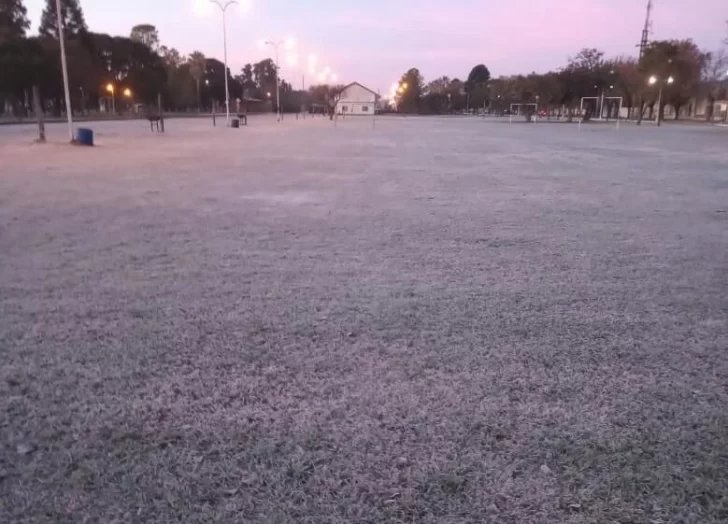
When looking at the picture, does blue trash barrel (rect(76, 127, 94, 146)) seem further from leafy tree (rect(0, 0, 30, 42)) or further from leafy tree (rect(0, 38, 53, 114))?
leafy tree (rect(0, 0, 30, 42))

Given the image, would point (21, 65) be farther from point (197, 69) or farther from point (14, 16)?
point (197, 69)

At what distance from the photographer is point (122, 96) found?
276ft

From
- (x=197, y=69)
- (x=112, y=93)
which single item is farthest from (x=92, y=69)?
(x=197, y=69)

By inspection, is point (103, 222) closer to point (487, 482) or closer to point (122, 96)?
point (487, 482)

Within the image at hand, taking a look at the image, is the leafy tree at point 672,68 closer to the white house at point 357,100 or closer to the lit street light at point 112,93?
the white house at point 357,100

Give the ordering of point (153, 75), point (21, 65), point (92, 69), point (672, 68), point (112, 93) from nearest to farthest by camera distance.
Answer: point (21, 65) < point (672, 68) < point (92, 69) < point (112, 93) < point (153, 75)

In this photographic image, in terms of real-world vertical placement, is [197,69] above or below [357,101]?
above

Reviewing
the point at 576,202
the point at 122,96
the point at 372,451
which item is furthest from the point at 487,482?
the point at 122,96

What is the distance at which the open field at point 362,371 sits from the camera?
A: 2406 millimetres

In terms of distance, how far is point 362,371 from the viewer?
3463 mm

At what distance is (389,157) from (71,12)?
71.8 metres

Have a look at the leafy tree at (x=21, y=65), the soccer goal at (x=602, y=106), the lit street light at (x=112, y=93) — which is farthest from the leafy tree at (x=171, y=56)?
the soccer goal at (x=602, y=106)

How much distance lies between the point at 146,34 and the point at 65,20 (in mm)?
28106

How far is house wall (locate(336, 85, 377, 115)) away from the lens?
111 meters
